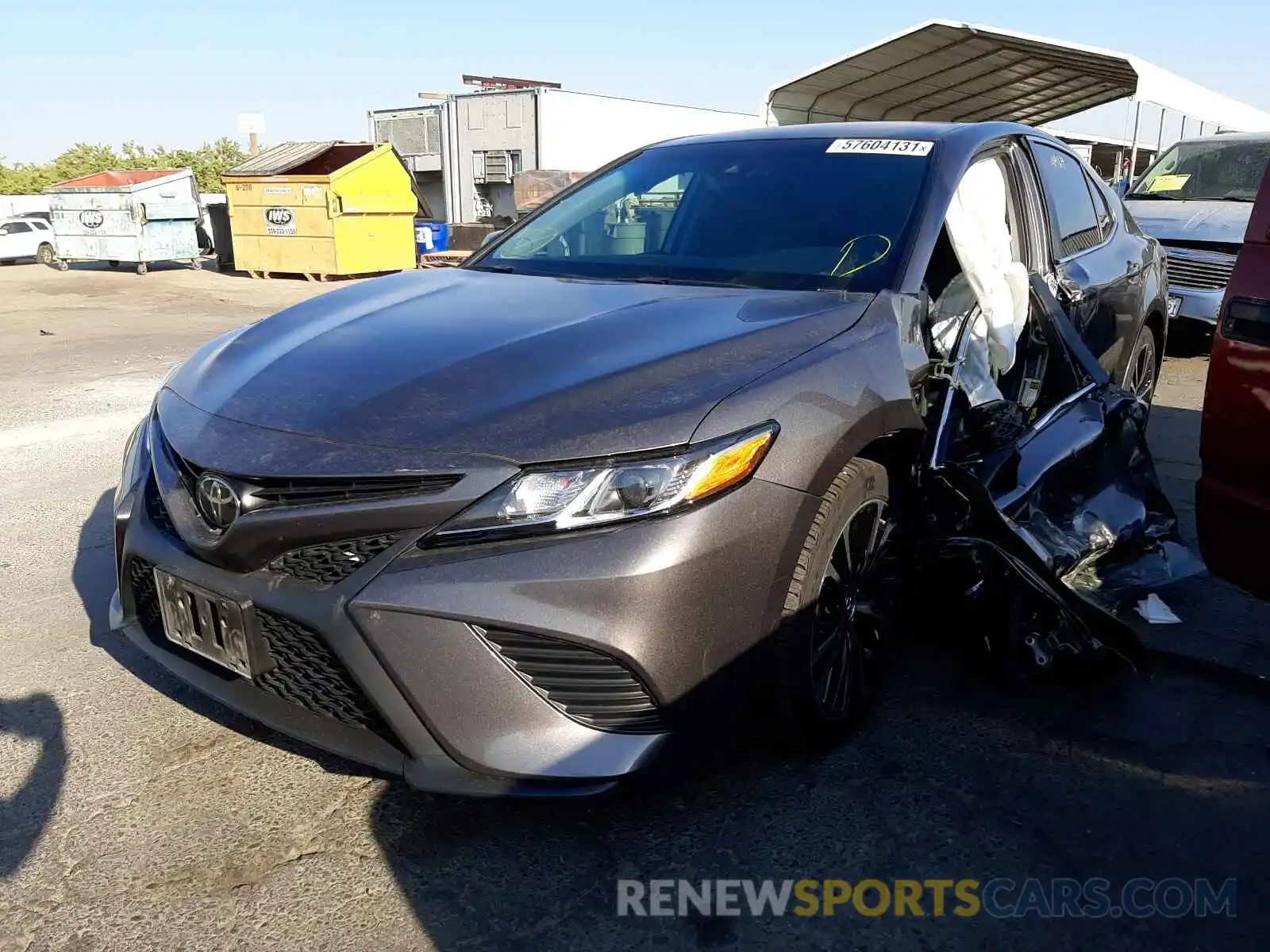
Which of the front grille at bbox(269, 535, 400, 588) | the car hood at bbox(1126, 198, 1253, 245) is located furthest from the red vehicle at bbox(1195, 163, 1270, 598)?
the car hood at bbox(1126, 198, 1253, 245)

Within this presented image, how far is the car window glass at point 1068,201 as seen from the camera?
157 inches

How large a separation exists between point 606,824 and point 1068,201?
3347mm

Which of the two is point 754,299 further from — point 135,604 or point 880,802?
point 135,604

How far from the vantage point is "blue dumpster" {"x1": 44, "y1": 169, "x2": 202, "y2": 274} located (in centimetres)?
1895

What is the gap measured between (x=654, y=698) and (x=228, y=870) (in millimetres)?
1024

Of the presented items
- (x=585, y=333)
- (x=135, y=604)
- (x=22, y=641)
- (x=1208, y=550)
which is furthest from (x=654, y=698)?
(x=22, y=641)

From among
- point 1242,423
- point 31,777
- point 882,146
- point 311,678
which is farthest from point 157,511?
point 1242,423

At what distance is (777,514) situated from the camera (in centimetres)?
213

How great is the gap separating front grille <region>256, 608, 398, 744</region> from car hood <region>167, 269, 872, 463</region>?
0.40m

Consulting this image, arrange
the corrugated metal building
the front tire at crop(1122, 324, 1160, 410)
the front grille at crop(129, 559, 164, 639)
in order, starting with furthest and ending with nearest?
the corrugated metal building, the front tire at crop(1122, 324, 1160, 410), the front grille at crop(129, 559, 164, 639)

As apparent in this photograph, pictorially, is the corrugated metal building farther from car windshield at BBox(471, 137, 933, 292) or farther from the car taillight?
the car taillight

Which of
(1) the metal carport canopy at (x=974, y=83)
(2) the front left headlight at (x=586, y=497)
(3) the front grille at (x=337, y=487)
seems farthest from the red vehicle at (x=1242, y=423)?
(1) the metal carport canopy at (x=974, y=83)

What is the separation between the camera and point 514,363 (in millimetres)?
2295

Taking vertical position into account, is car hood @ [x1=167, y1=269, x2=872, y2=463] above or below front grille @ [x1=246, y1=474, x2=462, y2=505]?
above
